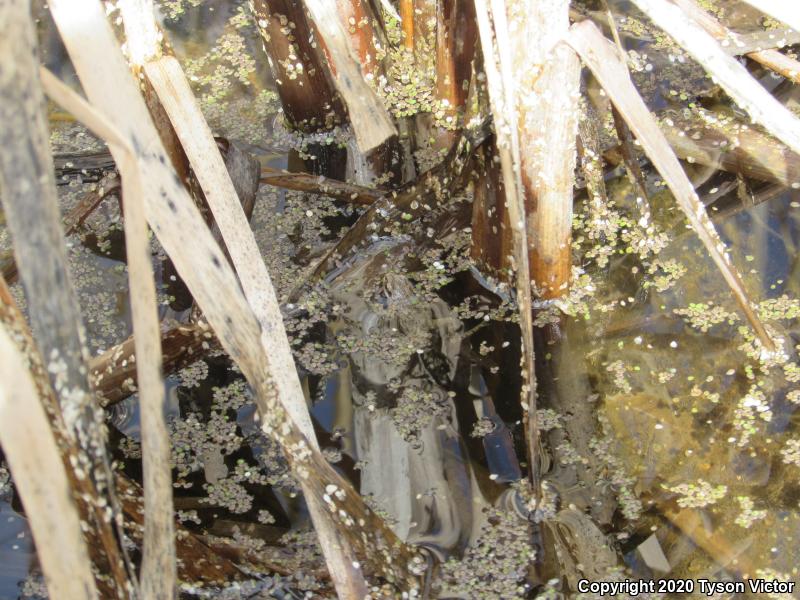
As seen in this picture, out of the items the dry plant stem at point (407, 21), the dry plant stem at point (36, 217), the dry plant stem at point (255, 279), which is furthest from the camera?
the dry plant stem at point (407, 21)

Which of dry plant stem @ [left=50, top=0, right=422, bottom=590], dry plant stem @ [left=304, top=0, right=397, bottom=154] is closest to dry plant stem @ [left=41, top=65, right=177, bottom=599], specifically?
dry plant stem @ [left=50, top=0, right=422, bottom=590]

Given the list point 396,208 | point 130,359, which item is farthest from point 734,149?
point 130,359

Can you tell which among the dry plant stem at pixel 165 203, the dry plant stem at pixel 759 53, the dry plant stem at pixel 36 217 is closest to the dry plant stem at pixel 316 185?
the dry plant stem at pixel 759 53

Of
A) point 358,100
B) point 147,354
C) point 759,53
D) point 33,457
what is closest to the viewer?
point 33,457

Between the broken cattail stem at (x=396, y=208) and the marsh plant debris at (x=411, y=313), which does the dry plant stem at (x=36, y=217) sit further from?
the broken cattail stem at (x=396, y=208)

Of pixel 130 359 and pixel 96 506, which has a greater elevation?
pixel 130 359

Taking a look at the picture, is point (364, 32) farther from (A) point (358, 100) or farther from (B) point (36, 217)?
(B) point (36, 217)

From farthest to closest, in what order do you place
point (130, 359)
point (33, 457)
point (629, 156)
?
point (629, 156) < point (130, 359) < point (33, 457)
